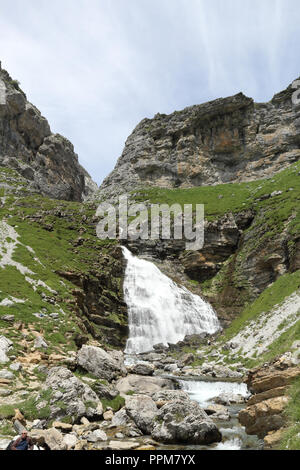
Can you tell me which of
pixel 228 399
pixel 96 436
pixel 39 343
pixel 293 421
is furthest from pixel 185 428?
pixel 39 343

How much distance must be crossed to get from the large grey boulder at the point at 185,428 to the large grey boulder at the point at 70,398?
3.40 m

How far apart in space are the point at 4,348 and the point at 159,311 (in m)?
30.1

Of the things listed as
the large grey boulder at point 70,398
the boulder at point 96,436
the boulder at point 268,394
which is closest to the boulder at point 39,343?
the large grey boulder at point 70,398

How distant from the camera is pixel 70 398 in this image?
14688 millimetres

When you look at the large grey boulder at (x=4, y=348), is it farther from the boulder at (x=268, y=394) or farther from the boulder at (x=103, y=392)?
the boulder at (x=268, y=394)

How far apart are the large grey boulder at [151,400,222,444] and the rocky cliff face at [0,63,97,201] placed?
10299 centimetres

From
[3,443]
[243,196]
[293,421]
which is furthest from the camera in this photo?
[243,196]

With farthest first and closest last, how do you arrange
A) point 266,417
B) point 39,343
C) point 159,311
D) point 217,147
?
point 217,147
point 159,311
point 39,343
point 266,417

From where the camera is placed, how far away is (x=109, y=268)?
50.8 m

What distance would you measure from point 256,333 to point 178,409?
790 inches

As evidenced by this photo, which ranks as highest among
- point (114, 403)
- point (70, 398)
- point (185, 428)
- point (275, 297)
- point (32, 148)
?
point (32, 148)

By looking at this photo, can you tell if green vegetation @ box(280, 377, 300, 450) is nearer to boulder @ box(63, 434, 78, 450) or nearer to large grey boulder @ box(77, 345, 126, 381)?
boulder @ box(63, 434, 78, 450)

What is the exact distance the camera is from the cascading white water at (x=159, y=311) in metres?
42.9

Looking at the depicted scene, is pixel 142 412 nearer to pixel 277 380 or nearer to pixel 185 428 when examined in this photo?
pixel 185 428
